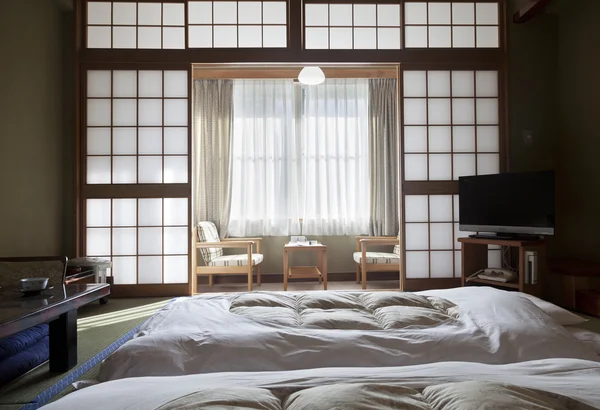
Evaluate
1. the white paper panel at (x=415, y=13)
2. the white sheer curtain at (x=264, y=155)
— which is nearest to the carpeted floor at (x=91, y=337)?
the white sheer curtain at (x=264, y=155)

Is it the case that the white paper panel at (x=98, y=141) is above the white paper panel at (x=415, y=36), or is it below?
below

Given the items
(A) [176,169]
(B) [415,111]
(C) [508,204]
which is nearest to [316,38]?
(B) [415,111]

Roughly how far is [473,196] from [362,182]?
68.6 inches

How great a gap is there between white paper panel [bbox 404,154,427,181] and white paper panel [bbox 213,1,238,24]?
2.33m

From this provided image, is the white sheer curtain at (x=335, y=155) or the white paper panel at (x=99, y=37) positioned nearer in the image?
the white paper panel at (x=99, y=37)

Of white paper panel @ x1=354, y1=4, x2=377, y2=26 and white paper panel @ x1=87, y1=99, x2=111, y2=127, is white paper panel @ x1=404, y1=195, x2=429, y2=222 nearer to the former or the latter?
white paper panel @ x1=354, y1=4, x2=377, y2=26

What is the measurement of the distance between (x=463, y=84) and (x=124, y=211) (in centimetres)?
380

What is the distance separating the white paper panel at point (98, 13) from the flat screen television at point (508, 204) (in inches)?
158

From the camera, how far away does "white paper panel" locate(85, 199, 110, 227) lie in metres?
4.04

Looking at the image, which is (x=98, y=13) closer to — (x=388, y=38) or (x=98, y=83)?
(x=98, y=83)

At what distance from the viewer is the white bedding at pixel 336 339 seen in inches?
53.6

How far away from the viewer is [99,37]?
4090 millimetres

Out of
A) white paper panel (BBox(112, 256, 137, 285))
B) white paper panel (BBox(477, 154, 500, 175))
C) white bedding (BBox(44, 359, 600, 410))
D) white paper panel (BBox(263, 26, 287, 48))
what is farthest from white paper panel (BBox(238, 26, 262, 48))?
white bedding (BBox(44, 359, 600, 410))

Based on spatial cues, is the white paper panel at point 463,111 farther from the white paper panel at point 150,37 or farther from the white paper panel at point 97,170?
the white paper panel at point 97,170
